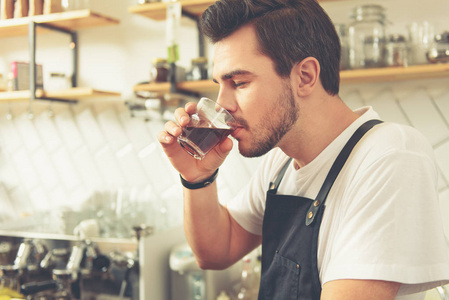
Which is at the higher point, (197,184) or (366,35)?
(366,35)

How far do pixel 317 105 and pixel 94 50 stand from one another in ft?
6.68

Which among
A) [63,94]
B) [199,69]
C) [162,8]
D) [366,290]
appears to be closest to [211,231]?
[366,290]

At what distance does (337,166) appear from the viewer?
1.18 meters

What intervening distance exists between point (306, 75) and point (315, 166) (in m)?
0.24

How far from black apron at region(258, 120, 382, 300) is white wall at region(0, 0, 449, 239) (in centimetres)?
108

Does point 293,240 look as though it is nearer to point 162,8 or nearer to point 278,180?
point 278,180

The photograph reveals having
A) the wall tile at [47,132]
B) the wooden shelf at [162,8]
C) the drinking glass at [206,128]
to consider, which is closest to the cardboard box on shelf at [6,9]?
the wall tile at [47,132]

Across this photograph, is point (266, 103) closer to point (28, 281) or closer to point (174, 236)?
point (174, 236)

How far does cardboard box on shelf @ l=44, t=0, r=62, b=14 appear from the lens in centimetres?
270

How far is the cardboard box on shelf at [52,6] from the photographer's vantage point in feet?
8.85

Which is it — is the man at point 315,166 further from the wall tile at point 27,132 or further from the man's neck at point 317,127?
the wall tile at point 27,132

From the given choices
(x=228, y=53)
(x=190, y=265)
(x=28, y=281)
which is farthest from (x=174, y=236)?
(x=228, y=53)

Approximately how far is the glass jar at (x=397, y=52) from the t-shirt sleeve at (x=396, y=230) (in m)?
1.12

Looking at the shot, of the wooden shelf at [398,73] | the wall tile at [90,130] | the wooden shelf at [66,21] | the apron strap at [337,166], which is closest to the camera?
the apron strap at [337,166]
